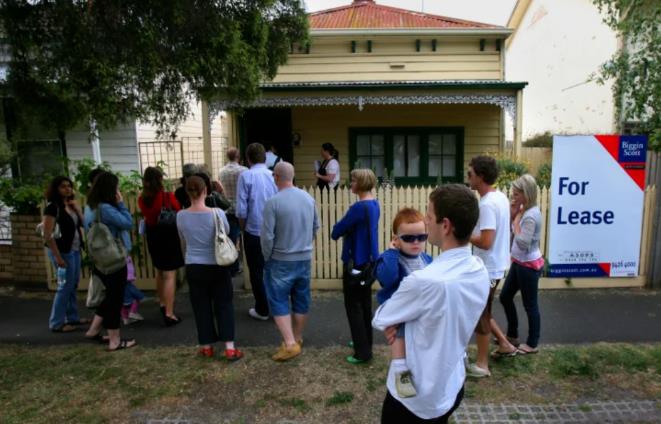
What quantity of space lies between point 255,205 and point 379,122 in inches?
304

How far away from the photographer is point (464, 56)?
11.7 m

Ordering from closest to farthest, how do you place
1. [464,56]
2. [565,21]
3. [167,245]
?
[167,245]
[464,56]
[565,21]

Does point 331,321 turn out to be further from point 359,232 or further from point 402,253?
point 402,253

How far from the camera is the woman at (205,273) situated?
4.11 m

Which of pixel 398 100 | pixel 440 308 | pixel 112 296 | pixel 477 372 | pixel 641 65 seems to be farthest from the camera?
pixel 398 100

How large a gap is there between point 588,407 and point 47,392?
4.24 metres

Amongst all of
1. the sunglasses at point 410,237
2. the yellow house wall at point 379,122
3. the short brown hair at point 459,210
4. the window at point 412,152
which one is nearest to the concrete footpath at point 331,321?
the sunglasses at point 410,237

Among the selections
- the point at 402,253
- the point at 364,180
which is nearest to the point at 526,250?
A: the point at 364,180

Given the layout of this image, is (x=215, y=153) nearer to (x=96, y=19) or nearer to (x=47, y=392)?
(x=96, y=19)

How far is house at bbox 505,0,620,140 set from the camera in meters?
16.0

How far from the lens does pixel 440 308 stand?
1.86 m

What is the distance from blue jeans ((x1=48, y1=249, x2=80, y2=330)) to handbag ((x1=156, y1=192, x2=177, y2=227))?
93 centimetres

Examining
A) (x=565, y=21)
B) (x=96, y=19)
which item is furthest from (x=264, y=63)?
(x=565, y=21)

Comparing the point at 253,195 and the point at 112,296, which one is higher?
the point at 253,195
